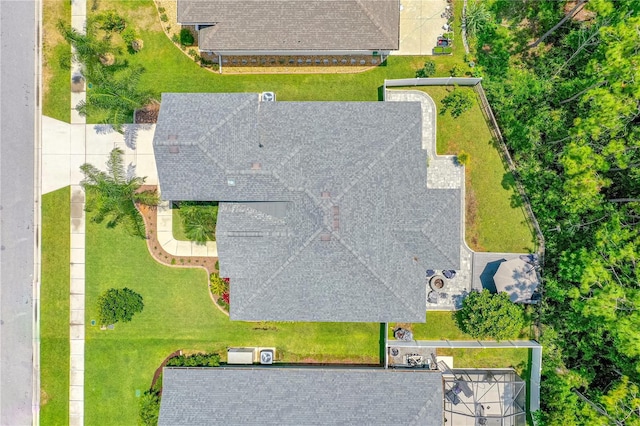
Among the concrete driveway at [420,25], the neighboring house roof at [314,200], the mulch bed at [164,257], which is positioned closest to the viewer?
the neighboring house roof at [314,200]

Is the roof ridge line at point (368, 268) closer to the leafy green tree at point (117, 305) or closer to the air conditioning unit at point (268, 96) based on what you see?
A: the air conditioning unit at point (268, 96)

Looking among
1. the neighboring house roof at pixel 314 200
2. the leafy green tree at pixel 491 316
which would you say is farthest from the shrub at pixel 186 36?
the leafy green tree at pixel 491 316

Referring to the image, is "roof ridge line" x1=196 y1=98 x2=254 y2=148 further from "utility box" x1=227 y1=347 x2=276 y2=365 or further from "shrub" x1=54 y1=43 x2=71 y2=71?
"utility box" x1=227 y1=347 x2=276 y2=365

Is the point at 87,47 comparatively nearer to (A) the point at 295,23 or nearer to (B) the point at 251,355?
(A) the point at 295,23

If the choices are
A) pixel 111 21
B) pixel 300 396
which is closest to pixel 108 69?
pixel 111 21

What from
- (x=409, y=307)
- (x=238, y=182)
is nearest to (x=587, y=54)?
(x=409, y=307)
